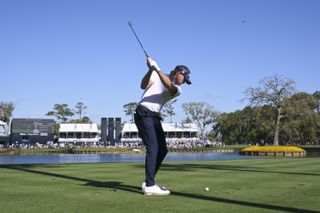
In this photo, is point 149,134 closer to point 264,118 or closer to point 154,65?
point 154,65

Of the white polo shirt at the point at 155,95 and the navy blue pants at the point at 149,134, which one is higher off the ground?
the white polo shirt at the point at 155,95

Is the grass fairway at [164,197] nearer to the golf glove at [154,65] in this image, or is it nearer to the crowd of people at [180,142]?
the golf glove at [154,65]

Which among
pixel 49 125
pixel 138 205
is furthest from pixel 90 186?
pixel 49 125

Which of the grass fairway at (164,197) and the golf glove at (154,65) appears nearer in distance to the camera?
the grass fairway at (164,197)

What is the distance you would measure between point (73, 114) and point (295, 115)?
295 feet

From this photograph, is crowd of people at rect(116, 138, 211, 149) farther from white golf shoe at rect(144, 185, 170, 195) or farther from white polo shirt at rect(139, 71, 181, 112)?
white golf shoe at rect(144, 185, 170, 195)

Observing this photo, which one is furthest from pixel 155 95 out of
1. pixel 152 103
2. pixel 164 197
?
pixel 164 197

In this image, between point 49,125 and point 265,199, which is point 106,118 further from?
point 265,199

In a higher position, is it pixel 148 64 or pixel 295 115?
pixel 295 115

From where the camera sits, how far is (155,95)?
7.80 m

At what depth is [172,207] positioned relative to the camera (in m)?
6.01

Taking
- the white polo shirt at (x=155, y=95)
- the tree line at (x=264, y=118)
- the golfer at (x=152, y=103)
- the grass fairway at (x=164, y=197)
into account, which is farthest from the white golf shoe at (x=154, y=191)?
the tree line at (x=264, y=118)

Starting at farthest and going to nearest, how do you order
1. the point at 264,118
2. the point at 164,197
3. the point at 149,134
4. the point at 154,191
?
the point at 264,118, the point at 149,134, the point at 154,191, the point at 164,197

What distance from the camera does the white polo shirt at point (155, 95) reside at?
7734 mm
